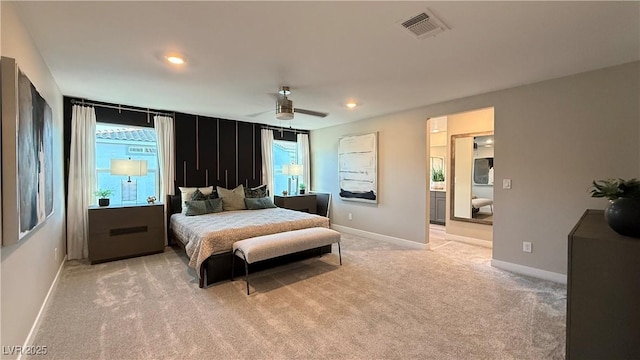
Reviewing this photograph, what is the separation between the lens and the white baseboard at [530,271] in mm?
3174

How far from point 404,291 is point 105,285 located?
132 inches

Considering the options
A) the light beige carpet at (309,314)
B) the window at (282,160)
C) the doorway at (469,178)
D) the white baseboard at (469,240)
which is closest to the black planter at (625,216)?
the light beige carpet at (309,314)

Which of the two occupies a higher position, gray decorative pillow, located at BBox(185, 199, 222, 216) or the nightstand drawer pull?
gray decorative pillow, located at BBox(185, 199, 222, 216)

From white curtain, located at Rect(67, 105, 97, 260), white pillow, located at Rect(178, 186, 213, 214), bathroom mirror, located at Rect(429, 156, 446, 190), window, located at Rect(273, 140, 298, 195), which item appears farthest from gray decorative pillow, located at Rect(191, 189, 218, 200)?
bathroom mirror, located at Rect(429, 156, 446, 190)

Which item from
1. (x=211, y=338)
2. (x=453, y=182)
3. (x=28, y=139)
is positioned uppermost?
(x=28, y=139)

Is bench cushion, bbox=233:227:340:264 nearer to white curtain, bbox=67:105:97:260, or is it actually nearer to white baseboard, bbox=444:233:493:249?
white curtain, bbox=67:105:97:260

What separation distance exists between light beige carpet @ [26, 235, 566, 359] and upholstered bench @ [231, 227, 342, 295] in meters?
0.37

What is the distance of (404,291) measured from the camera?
2938 mm

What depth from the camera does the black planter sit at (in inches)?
60.6

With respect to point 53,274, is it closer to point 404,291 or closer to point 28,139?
point 28,139

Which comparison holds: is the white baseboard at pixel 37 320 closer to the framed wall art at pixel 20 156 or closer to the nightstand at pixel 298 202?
the framed wall art at pixel 20 156

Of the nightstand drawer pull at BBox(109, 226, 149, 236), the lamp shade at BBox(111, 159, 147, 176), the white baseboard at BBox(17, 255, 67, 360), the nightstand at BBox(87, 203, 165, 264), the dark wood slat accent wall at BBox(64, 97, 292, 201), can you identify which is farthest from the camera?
the dark wood slat accent wall at BBox(64, 97, 292, 201)

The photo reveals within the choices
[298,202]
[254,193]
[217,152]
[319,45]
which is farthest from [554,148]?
[217,152]

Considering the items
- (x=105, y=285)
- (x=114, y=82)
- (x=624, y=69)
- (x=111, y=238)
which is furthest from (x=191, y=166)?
(x=624, y=69)
